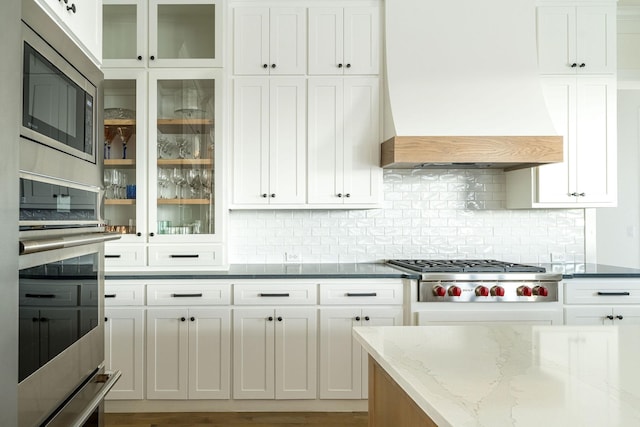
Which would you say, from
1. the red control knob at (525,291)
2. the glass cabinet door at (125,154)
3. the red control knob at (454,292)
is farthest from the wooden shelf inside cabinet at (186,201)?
the red control knob at (525,291)

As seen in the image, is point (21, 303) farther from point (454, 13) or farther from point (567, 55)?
point (567, 55)

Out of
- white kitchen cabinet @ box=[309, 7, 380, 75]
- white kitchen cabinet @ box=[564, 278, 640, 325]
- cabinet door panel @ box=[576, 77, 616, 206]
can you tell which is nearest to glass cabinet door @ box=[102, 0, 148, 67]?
white kitchen cabinet @ box=[309, 7, 380, 75]

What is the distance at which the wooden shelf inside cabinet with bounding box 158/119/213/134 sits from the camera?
9.81 feet

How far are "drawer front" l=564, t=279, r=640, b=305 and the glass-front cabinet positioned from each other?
2230 mm

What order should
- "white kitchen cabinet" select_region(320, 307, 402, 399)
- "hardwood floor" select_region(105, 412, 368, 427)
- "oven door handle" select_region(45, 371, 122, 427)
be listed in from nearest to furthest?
"oven door handle" select_region(45, 371, 122, 427) < "hardwood floor" select_region(105, 412, 368, 427) < "white kitchen cabinet" select_region(320, 307, 402, 399)

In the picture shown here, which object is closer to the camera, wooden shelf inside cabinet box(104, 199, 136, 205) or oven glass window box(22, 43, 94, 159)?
oven glass window box(22, 43, 94, 159)

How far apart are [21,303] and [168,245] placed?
6.73 ft

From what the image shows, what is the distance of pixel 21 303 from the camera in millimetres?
922

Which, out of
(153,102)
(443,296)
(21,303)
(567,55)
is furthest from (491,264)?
(21,303)

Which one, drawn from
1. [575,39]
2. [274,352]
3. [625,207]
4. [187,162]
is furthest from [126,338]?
[625,207]

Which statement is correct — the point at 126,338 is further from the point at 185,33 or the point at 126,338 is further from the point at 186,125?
the point at 185,33

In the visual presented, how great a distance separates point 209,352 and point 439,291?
4.70 ft

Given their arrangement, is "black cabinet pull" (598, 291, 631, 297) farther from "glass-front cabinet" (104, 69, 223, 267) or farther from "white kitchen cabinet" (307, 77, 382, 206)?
"glass-front cabinet" (104, 69, 223, 267)

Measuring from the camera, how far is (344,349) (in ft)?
9.23
